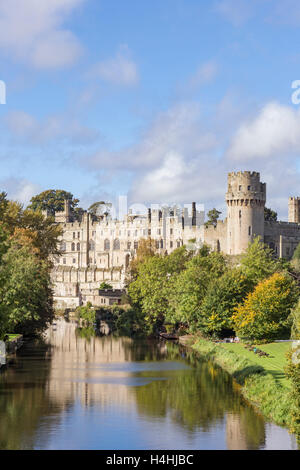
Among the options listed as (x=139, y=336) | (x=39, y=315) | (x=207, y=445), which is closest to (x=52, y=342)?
(x=39, y=315)

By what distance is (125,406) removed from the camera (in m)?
33.2

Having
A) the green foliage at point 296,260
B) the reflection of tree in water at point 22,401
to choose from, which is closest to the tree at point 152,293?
the green foliage at point 296,260

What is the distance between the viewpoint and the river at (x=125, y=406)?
1072 inches

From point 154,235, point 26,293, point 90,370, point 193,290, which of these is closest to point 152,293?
point 193,290

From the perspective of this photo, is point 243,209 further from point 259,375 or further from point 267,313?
point 259,375

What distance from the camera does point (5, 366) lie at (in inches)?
1718

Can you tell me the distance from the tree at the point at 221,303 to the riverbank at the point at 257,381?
4.12 m

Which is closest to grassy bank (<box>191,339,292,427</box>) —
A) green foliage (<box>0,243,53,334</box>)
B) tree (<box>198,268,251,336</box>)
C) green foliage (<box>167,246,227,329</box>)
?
tree (<box>198,268,251,336</box>)

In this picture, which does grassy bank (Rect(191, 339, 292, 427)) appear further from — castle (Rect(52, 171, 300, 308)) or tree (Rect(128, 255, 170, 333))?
castle (Rect(52, 171, 300, 308))

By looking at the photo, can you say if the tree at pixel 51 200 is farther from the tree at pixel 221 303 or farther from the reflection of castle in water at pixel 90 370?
the tree at pixel 221 303

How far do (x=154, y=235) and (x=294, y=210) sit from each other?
19.7 meters

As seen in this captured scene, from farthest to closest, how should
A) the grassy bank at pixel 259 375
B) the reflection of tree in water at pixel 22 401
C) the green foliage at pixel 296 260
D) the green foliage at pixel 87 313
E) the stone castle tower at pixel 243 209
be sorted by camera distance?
1. the green foliage at pixel 87 313
2. the stone castle tower at pixel 243 209
3. the green foliage at pixel 296 260
4. the grassy bank at pixel 259 375
5. the reflection of tree in water at pixel 22 401
